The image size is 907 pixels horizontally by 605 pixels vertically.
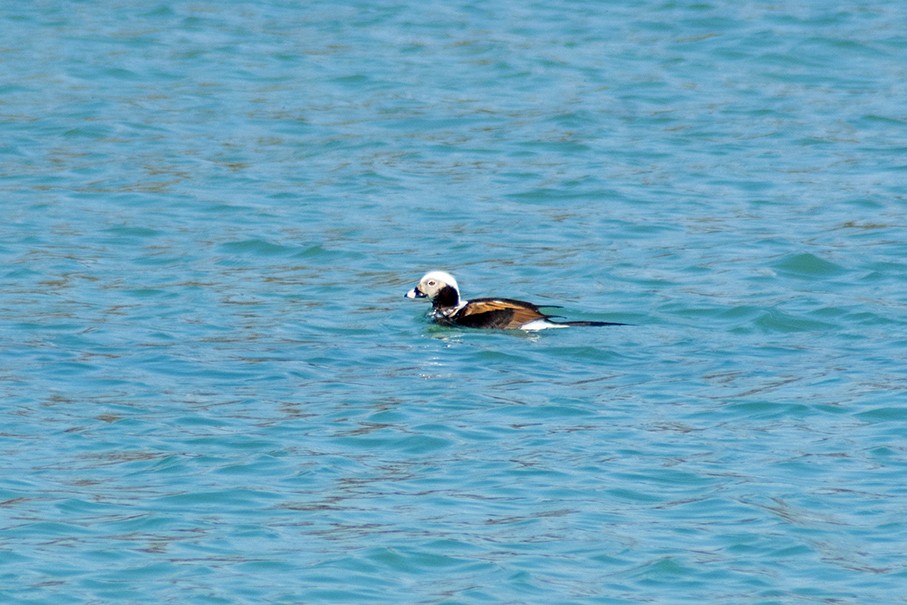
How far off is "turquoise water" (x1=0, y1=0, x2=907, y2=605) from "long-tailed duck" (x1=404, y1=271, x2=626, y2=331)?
213 millimetres

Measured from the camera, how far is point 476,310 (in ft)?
41.6

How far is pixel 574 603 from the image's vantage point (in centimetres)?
726

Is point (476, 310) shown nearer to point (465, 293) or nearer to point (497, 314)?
point (497, 314)

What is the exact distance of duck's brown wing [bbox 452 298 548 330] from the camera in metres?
12.3

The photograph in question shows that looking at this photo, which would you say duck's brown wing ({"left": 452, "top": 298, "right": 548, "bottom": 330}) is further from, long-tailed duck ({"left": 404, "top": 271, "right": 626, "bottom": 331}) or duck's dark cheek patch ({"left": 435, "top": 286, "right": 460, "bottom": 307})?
duck's dark cheek patch ({"left": 435, "top": 286, "right": 460, "bottom": 307})

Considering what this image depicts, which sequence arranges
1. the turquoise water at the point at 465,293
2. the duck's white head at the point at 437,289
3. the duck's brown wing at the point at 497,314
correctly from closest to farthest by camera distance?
1. the turquoise water at the point at 465,293
2. the duck's brown wing at the point at 497,314
3. the duck's white head at the point at 437,289

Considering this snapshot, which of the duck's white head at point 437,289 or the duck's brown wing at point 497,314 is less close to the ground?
the duck's white head at point 437,289

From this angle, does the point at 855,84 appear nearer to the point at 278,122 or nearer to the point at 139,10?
the point at 278,122

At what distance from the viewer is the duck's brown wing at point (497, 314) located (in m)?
12.3

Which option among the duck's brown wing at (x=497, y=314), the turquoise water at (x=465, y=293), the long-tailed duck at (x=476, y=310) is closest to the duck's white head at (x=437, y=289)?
the long-tailed duck at (x=476, y=310)

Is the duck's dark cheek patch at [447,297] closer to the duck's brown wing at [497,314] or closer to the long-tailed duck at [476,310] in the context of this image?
the long-tailed duck at [476,310]

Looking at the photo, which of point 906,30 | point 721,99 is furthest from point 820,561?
point 906,30

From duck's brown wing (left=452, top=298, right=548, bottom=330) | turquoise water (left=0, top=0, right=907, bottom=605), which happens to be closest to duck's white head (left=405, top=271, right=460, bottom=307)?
duck's brown wing (left=452, top=298, right=548, bottom=330)

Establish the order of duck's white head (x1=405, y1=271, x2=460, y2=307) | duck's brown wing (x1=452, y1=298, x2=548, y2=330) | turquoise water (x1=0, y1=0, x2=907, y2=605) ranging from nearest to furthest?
1. turquoise water (x1=0, y1=0, x2=907, y2=605)
2. duck's brown wing (x1=452, y1=298, x2=548, y2=330)
3. duck's white head (x1=405, y1=271, x2=460, y2=307)
